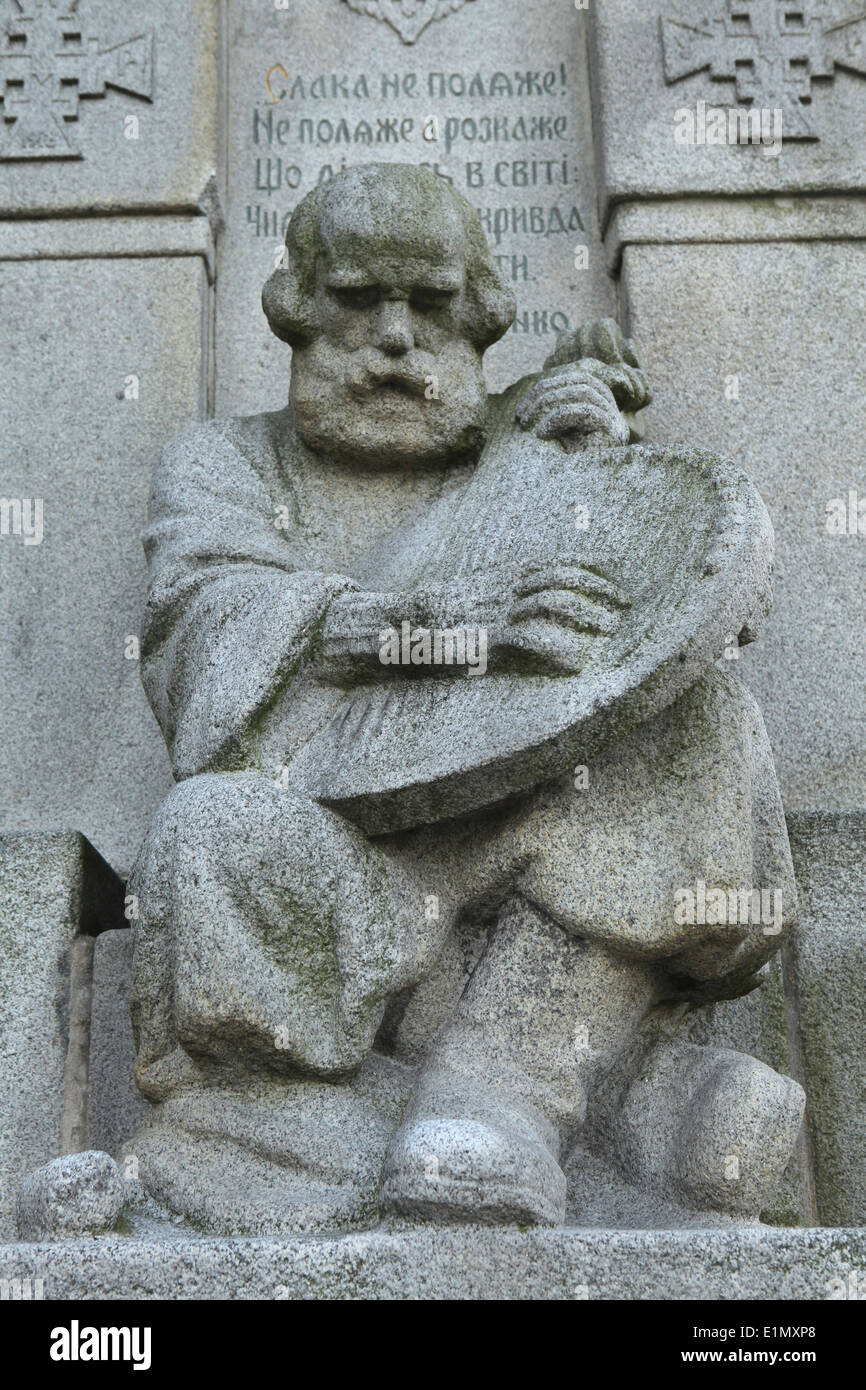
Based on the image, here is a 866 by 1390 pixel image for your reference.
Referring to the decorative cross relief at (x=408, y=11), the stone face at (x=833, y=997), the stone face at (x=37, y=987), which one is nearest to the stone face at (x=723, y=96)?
the decorative cross relief at (x=408, y=11)

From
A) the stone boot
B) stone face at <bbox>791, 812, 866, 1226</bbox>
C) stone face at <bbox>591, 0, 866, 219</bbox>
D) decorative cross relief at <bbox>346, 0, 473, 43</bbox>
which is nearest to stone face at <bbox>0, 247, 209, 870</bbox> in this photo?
decorative cross relief at <bbox>346, 0, 473, 43</bbox>

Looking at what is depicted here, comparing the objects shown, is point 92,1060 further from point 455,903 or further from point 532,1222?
point 532,1222

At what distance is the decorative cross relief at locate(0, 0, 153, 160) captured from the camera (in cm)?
576

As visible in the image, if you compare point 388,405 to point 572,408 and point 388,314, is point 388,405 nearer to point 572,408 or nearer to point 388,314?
point 388,314

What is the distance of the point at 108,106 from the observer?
5820mm

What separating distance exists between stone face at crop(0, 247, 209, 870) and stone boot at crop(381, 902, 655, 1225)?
1.54 metres

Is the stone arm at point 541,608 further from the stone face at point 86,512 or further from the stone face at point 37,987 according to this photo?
the stone face at point 86,512

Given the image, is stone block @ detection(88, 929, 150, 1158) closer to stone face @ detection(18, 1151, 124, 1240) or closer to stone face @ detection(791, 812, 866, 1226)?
stone face @ detection(18, 1151, 124, 1240)

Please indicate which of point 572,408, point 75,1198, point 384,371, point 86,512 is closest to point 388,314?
point 384,371

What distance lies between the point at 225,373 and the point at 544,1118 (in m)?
2.87

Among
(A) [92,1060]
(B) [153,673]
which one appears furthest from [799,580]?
(A) [92,1060]

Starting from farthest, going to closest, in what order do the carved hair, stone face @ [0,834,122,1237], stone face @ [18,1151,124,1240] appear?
1. the carved hair
2. stone face @ [0,834,122,1237]
3. stone face @ [18,1151,124,1240]

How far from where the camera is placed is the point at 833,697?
5.12m

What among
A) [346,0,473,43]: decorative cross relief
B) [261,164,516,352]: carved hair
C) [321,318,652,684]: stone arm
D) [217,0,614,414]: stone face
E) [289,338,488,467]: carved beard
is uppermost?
[346,0,473,43]: decorative cross relief
